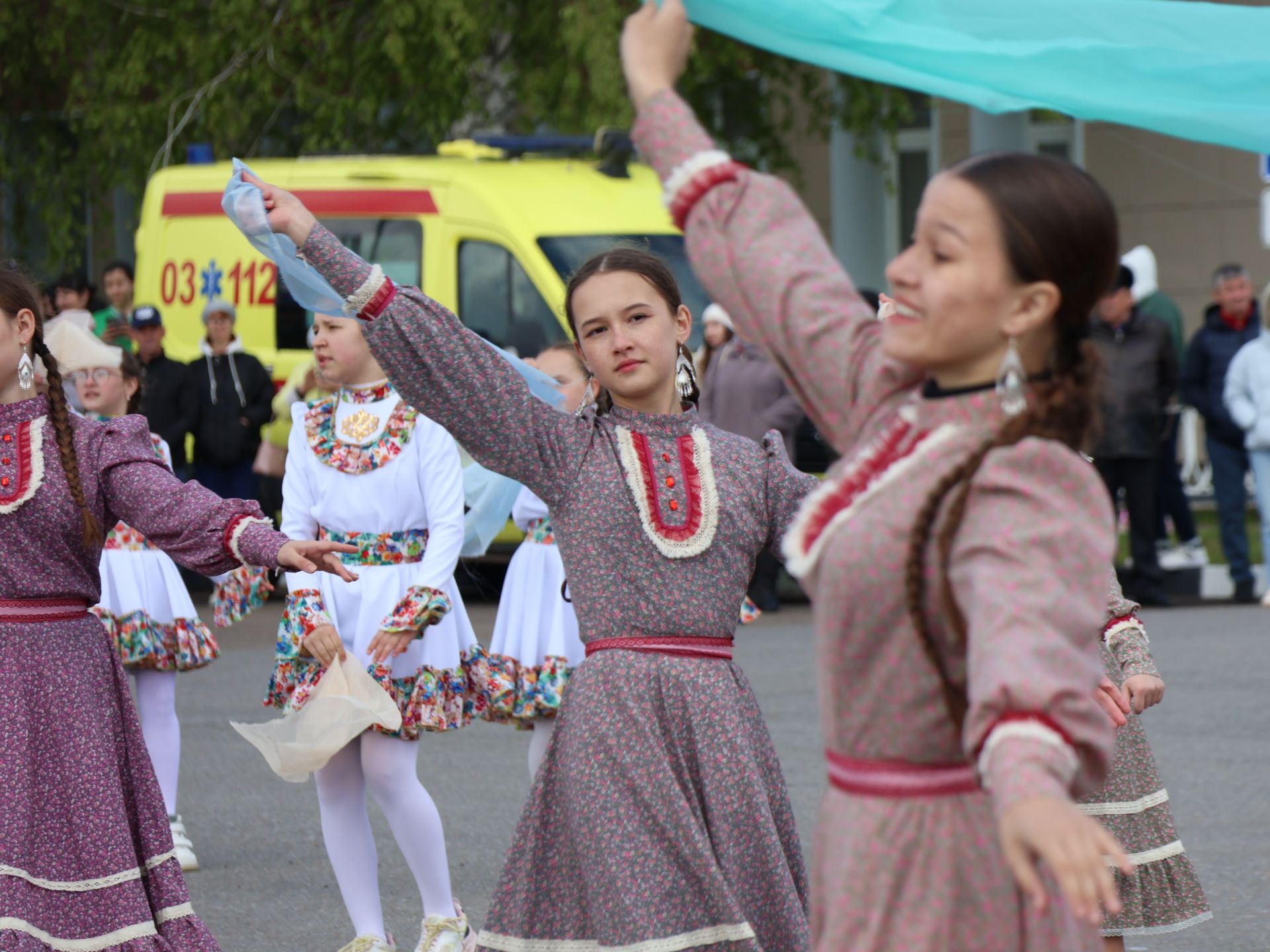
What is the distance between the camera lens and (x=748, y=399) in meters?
12.4

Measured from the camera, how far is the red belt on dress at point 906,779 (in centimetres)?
254

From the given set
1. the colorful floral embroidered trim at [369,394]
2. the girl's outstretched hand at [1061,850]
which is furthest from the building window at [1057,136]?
the girl's outstretched hand at [1061,850]

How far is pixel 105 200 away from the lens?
20172mm

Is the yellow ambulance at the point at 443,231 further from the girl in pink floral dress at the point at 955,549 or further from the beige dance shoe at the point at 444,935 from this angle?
the girl in pink floral dress at the point at 955,549

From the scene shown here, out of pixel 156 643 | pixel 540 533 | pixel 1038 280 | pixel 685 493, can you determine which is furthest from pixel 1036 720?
pixel 156 643

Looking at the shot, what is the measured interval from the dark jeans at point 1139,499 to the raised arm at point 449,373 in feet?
30.8

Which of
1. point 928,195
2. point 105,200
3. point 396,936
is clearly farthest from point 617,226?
point 928,195

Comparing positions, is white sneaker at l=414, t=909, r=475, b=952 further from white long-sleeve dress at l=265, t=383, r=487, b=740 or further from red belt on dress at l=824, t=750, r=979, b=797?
red belt on dress at l=824, t=750, r=979, b=797

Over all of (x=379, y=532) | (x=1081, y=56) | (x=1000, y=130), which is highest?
(x=1000, y=130)

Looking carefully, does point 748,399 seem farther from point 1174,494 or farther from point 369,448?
point 369,448

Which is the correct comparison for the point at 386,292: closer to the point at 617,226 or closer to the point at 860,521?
the point at 860,521

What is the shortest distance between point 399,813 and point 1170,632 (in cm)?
710

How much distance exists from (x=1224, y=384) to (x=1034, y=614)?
11.4 meters

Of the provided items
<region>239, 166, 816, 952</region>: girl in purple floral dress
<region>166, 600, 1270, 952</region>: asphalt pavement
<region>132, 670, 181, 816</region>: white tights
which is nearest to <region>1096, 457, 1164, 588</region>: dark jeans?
<region>166, 600, 1270, 952</region>: asphalt pavement
